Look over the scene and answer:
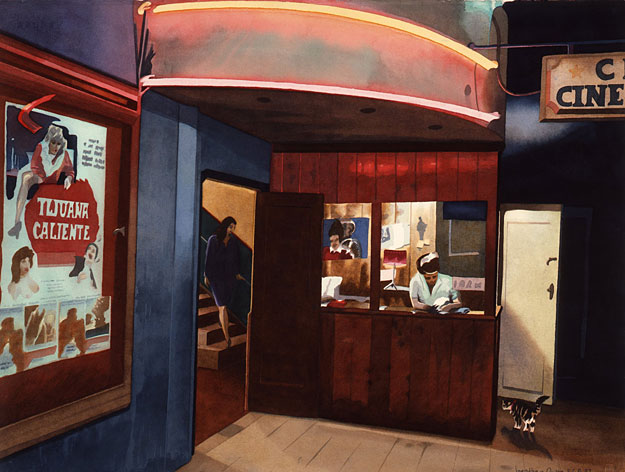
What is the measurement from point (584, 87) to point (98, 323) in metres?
3.79

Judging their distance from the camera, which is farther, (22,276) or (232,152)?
(232,152)

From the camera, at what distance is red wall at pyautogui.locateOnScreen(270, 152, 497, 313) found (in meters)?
5.25

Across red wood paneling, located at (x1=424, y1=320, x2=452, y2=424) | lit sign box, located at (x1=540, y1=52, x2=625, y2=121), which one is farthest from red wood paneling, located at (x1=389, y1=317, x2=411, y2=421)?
lit sign box, located at (x1=540, y1=52, x2=625, y2=121)

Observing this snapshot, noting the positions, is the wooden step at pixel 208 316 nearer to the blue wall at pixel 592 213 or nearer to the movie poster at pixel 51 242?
the movie poster at pixel 51 242

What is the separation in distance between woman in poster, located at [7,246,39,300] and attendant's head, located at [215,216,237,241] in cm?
473

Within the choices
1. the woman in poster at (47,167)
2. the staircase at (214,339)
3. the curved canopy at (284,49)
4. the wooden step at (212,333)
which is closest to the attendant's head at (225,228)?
the staircase at (214,339)

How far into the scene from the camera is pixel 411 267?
6.08m

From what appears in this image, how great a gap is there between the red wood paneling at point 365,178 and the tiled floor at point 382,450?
240 centimetres

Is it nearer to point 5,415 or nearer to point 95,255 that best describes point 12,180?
point 95,255

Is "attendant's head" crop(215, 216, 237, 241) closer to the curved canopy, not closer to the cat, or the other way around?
the curved canopy

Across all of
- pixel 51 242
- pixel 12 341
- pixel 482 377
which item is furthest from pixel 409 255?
pixel 12 341

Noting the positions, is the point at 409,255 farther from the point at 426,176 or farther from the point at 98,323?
the point at 98,323

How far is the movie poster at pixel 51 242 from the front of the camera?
9.27ft

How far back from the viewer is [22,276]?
289 cm
